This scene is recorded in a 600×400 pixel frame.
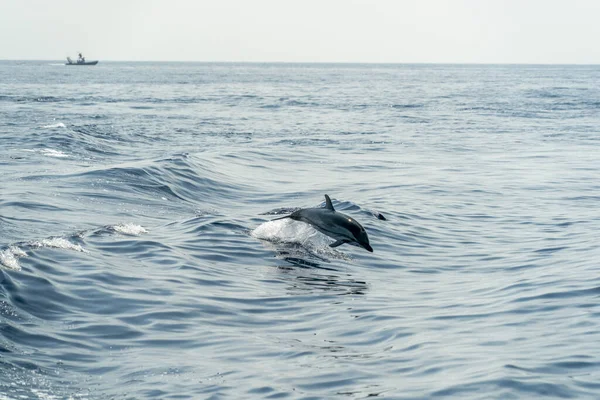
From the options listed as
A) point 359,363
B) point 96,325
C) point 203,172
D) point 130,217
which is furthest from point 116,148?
point 359,363

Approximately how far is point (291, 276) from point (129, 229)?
15.1 feet

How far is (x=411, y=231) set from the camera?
19.9m

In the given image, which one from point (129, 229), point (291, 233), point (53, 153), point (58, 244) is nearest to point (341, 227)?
point (291, 233)

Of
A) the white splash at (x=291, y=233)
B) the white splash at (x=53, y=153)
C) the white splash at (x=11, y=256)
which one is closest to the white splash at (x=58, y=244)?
the white splash at (x=11, y=256)

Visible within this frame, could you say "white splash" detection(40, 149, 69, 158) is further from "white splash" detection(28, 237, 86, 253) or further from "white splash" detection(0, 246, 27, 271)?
"white splash" detection(0, 246, 27, 271)

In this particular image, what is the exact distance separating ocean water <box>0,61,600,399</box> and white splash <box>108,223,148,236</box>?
0.07 m

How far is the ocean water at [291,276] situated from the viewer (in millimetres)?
10211

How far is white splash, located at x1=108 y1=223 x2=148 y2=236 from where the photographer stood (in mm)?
18047

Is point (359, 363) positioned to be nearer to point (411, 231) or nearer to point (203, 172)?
point (411, 231)

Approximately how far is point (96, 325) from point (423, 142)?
30236mm

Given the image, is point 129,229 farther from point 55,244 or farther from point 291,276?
point 291,276

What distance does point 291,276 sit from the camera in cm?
1518

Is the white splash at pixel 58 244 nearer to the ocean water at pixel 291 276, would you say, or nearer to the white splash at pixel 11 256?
the ocean water at pixel 291 276

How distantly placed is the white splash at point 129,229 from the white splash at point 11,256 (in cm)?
267
